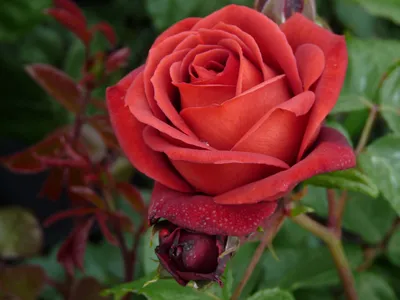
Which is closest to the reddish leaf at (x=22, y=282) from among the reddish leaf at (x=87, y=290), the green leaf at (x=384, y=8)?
the reddish leaf at (x=87, y=290)

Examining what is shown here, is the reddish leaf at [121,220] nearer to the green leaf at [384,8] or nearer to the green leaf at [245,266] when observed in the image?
the green leaf at [245,266]

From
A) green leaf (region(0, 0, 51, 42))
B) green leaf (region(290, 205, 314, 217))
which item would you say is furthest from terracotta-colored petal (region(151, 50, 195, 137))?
green leaf (region(0, 0, 51, 42))

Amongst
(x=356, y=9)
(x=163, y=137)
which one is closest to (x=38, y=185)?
(x=356, y=9)

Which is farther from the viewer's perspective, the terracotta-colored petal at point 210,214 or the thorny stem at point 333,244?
the thorny stem at point 333,244

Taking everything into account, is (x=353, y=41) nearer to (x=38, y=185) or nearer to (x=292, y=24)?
(x=292, y=24)

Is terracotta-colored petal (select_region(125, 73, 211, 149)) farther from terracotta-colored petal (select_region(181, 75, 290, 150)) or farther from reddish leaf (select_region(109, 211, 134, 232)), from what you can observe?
reddish leaf (select_region(109, 211, 134, 232))

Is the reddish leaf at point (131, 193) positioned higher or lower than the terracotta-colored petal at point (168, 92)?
lower
